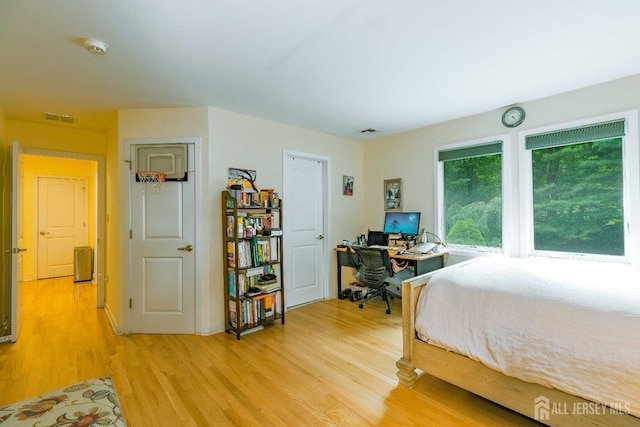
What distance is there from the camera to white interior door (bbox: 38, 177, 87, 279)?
5.61m

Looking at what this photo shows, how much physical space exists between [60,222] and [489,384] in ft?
24.5

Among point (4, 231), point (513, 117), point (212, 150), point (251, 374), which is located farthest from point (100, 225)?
point (513, 117)

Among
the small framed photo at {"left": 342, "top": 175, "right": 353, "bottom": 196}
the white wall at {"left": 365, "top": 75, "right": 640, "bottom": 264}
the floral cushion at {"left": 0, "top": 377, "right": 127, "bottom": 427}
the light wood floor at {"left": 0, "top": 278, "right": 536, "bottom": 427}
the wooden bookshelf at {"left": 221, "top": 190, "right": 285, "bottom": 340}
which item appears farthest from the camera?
the small framed photo at {"left": 342, "top": 175, "right": 353, "bottom": 196}

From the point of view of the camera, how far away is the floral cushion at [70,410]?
1.18m

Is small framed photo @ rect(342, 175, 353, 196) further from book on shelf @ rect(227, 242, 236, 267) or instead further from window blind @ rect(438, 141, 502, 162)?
book on shelf @ rect(227, 242, 236, 267)

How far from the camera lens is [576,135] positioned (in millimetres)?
2873

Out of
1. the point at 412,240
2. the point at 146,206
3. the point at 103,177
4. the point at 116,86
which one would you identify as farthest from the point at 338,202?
the point at 103,177

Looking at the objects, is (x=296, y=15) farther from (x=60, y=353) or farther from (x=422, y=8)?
(x=60, y=353)

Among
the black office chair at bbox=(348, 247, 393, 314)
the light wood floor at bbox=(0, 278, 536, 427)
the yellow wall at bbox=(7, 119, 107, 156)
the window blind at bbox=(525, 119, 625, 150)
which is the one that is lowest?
the light wood floor at bbox=(0, 278, 536, 427)

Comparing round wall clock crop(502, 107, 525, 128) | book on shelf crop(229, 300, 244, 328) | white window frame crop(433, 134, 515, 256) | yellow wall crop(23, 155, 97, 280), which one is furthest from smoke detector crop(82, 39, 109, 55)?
yellow wall crop(23, 155, 97, 280)

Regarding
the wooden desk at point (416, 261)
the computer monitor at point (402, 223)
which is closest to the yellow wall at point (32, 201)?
the wooden desk at point (416, 261)

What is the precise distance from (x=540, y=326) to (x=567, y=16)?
183 centimetres

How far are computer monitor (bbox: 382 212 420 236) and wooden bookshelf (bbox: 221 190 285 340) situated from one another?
1.75 m

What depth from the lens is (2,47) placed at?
6.41 feet
